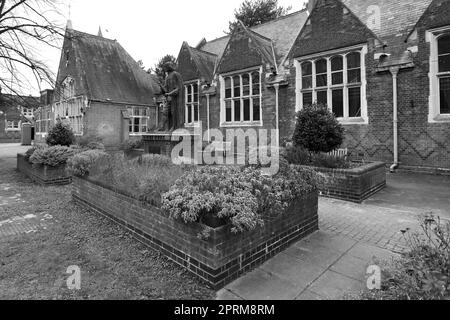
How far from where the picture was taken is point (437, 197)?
7535 millimetres

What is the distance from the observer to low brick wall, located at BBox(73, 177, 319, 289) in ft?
10.7

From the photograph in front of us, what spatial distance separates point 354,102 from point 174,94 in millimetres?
8328

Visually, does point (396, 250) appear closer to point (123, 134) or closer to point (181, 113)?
point (181, 113)

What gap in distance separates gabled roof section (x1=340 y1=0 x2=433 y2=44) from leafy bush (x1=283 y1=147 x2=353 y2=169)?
7724 millimetres

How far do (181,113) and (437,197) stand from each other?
8.18 metres

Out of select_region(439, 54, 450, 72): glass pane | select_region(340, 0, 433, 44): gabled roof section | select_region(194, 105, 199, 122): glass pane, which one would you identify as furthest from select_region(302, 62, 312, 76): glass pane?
select_region(194, 105, 199, 122): glass pane

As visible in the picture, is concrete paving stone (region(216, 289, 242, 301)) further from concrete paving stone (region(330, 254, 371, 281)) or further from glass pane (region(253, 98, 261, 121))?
glass pane (region(253, 98, 261, 121))

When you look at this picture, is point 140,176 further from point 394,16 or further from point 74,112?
point 74,112

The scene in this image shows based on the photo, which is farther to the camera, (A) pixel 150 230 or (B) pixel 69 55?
(B) pixel 69 55

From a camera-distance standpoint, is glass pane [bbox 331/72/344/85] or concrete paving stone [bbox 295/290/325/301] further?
glass pane [bbox 331/72/344/85]

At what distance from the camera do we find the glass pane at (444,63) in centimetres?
1077

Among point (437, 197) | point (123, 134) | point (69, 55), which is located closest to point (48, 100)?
point (69, 55)

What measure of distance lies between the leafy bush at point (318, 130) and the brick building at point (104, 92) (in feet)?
55.3
